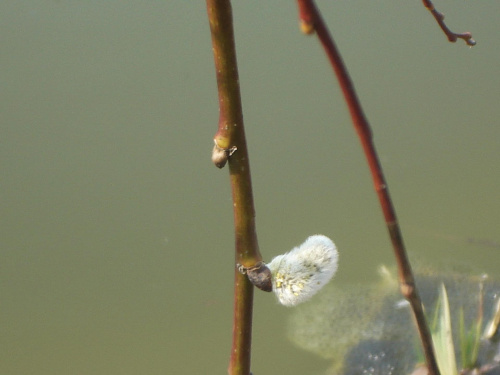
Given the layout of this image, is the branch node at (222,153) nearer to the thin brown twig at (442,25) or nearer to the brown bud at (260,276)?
the brown bud at (260,276)

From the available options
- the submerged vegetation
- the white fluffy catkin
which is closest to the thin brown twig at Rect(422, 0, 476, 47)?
A: the white fluffy catkin

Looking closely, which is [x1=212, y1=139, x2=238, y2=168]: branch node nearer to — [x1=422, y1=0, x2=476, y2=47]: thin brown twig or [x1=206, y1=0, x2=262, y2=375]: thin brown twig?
[x1=206, y1=0, x2=262, y2=375]: thin brown twig

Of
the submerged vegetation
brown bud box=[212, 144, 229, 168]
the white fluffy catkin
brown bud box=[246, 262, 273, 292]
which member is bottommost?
the submerged vegetation

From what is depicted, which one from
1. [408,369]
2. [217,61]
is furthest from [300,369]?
[217,61]

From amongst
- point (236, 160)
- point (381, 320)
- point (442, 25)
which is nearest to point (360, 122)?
point (236, 160)

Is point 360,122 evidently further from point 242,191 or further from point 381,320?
point 381,320

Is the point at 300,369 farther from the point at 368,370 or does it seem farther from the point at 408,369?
the point at 408,369
